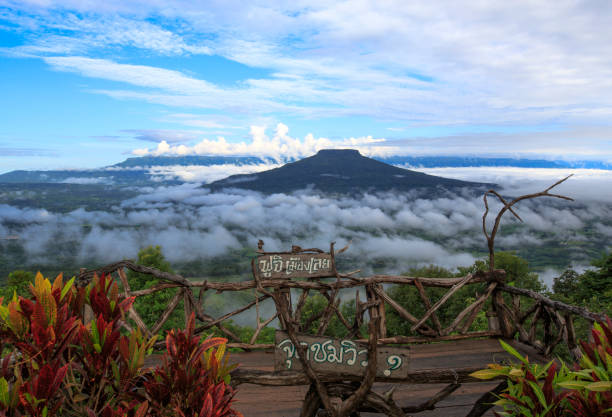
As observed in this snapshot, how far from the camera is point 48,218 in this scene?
186625 millimetres

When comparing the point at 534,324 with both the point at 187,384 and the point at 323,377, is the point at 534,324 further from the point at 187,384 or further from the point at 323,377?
the point at 187,384

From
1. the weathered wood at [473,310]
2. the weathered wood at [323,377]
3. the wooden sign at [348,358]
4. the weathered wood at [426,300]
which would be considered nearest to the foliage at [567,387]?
the weathered wood at [323,377]

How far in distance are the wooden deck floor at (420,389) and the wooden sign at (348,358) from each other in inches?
45.4

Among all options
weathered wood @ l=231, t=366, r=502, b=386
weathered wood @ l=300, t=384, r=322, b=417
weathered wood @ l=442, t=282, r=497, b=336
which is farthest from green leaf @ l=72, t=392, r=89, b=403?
weathered wood @ l=442, t=282, r=497, b=336

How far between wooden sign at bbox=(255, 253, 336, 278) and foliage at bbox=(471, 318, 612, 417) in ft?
8.60

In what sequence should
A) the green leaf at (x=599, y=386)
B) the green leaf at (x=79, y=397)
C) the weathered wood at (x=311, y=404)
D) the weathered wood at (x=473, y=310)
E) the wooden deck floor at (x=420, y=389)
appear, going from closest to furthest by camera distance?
1. the green leaf at (x=79, y=397)
2. the green leaf at (x=599, y=386)
3. the weathered wood at (x=311, y=404)
4. the wooden deck floor at (x=420, y=389)
5. the weathered wood at (x=473, y=310)

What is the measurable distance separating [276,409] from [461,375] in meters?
2.17

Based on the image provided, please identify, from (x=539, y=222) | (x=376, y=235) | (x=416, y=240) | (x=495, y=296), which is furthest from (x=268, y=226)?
(x=495, y=296)

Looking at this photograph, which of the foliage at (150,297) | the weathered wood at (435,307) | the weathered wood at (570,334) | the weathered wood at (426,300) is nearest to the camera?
the weathered wood at (570,334)

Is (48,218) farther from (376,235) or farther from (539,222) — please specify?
(539,222)

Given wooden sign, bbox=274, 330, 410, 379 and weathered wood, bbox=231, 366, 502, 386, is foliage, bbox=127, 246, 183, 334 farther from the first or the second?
wooden sign, bbox=274, 330, 410, 379

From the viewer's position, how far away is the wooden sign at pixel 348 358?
2.42 meters

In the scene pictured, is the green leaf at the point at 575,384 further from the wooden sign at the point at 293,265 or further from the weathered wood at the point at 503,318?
the weathered wood at the point at 503,318

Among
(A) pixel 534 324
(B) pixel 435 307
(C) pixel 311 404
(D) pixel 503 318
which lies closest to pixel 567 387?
(C) pixel 311 404
